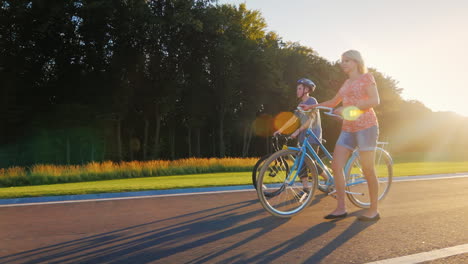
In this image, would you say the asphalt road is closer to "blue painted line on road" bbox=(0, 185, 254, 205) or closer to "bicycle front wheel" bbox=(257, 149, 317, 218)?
"bicycle front wheel" bbox=(257, 149, 317, 218)

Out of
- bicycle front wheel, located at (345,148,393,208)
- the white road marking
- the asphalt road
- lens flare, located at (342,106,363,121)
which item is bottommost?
the white road marking

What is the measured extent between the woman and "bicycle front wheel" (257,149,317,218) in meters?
0.39

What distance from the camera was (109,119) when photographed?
2950 centimetres

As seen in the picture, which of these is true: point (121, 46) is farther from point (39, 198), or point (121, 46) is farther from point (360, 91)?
point (360, 91)

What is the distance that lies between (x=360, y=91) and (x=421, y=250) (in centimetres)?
218

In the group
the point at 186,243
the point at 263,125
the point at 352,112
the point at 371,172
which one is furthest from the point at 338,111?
the point at 263,125

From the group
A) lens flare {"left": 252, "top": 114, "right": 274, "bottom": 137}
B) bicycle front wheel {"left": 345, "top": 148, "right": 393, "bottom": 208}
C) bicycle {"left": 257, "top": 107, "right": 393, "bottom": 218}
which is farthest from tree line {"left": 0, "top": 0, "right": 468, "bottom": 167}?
bicycle {"left": 257, "top": 107, "right": 393, "bottom": 218}

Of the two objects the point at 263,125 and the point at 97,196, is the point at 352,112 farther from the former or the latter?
the point at 263,125

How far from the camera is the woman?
520cm

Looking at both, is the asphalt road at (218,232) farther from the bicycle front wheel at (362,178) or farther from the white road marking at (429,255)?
the bicycle front wheel at (362,178)

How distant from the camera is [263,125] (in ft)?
134

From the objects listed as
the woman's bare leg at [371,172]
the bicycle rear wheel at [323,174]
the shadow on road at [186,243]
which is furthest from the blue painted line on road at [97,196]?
the woman's bare leg at [371,172]

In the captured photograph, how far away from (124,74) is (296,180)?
26843 millimetres

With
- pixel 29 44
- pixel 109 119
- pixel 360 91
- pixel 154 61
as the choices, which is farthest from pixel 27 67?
pixel 360 91
